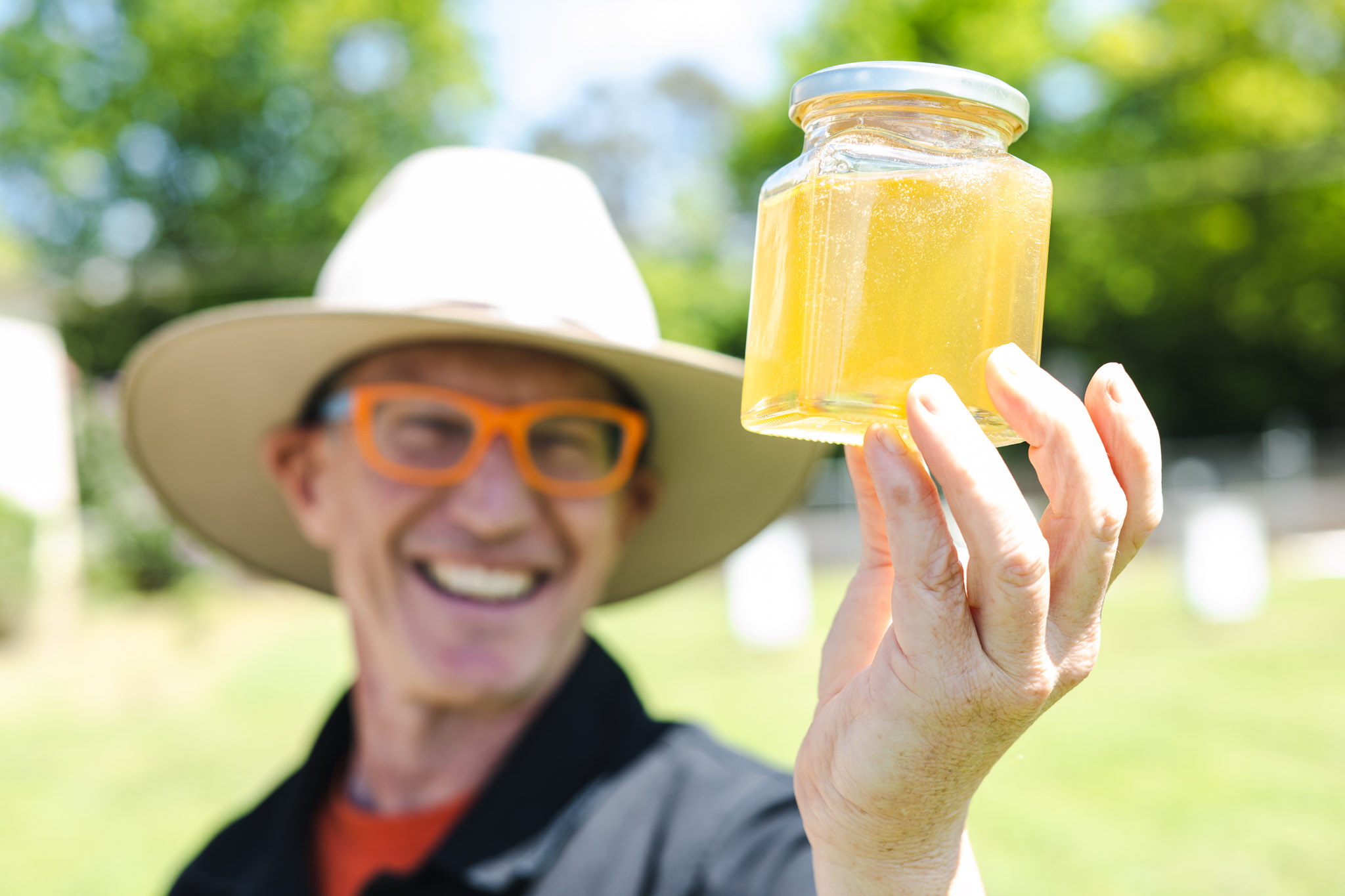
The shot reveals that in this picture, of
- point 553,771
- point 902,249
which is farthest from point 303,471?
point 902,249

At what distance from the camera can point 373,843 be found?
242 cm

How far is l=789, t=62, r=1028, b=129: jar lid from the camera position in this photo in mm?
1195

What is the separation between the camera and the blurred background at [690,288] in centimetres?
1091

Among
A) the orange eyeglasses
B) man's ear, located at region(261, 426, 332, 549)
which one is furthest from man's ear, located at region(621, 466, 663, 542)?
man's ear, located at region(261, 426, 332, 549)

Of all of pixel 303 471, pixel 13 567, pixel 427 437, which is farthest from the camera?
pixel 13 567

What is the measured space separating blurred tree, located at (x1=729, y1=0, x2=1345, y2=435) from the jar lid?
1055 inches

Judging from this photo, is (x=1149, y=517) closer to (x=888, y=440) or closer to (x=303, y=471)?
(x=888, y=440)

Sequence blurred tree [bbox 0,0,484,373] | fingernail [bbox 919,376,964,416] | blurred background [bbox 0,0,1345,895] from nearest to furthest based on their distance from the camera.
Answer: fingernail [bbox 919,376,964,416] < blurred background [bbox 0,0,1345,895] < blurred tree [bbox 0,0,484,373]

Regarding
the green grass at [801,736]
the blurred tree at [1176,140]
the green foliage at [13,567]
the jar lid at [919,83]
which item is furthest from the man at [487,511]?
the blurred tree at [1176,140]

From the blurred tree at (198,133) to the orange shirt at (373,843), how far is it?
26.2m

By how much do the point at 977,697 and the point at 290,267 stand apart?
2790 centimetres

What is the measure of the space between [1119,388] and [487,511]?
1.42 meters

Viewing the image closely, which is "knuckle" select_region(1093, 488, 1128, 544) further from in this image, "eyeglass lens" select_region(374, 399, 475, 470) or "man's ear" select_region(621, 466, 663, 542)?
"man's ear" select_region(621, 466, 663, 542)

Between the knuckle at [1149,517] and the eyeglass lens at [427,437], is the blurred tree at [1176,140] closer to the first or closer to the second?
the eyeglass lens at [427,437]
